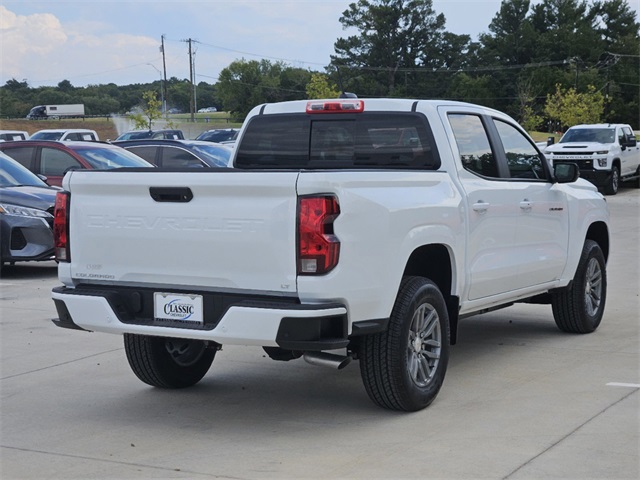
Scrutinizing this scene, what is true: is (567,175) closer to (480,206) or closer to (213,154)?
(480,206)

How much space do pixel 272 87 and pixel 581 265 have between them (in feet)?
413

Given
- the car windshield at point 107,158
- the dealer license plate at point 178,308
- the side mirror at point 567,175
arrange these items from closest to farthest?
the dealer license plate at point 178,308, the side mirror at point 567,175, the car windshield at point 107,158

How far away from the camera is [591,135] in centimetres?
3014

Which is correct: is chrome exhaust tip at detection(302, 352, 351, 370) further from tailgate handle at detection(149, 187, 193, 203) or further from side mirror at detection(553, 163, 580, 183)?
side mirror at detection(553, 163, 580, 183)

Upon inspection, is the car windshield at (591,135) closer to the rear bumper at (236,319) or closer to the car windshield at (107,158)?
the car windshield at (107,158)

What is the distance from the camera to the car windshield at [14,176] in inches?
553

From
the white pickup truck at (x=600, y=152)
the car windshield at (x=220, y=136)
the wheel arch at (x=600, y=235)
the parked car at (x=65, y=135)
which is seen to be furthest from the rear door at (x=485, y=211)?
the car windshield at (x=220, y=136)

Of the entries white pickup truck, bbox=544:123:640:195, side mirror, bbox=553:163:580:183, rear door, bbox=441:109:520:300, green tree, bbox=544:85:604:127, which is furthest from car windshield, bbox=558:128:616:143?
green tree, bbox=544:85:604:127

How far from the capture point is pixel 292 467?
17.8 ft

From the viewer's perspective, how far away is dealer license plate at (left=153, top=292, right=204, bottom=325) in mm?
6031

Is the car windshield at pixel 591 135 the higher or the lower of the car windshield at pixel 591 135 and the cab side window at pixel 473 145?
the lower

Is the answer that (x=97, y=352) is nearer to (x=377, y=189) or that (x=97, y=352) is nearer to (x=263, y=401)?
(x=263, y=401)

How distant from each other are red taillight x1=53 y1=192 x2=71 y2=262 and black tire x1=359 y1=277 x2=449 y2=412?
196cm

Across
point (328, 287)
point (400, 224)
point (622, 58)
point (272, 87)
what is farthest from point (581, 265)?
point (272, 87)
